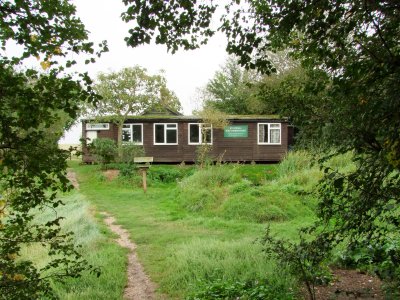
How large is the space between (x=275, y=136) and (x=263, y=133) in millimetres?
681

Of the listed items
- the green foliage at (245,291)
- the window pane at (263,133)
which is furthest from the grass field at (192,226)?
the window pane at (263,133)

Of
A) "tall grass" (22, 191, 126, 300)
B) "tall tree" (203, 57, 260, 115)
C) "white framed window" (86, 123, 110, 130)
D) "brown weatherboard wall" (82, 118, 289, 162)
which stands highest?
"tall tree" (203, 57, 260, 115)

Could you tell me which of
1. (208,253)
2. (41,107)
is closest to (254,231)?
(208,253)

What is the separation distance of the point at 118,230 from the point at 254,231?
2989 millimetres

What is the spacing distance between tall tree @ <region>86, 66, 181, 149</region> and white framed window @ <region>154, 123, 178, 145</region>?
1216mm

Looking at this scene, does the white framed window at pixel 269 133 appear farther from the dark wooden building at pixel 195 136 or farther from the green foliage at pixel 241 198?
the green foliage at pixel 241 198

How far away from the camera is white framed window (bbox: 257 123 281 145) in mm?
22125

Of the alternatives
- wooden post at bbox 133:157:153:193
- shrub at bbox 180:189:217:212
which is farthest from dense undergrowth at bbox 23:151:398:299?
wooden post at bbox 133:157:153:193

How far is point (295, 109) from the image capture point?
2.91 metres

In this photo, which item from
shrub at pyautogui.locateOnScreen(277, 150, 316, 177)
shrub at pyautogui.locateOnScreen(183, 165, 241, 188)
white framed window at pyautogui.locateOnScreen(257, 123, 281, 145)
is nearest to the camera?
shrub at pyautogui.locateOnScreen(183, 165, 241, 188)

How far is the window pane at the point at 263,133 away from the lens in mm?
22203

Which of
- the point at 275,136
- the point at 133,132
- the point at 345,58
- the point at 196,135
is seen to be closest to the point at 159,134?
the point at 133,132

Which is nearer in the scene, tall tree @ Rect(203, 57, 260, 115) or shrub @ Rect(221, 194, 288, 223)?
shrub @ Rect(221, 194, 288, 223)

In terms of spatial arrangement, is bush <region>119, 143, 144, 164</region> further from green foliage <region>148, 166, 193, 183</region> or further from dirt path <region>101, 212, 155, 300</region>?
dirt path <region>101, 212, 155, 300</region>
